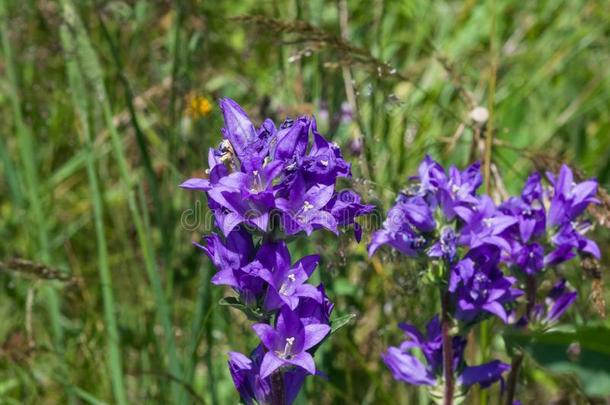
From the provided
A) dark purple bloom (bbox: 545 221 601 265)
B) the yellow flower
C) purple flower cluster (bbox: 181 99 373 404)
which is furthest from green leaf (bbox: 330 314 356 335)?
the yellow flower

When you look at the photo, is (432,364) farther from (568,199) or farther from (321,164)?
(321,164)

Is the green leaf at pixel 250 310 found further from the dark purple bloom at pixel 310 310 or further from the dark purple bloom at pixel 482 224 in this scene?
the dark purple bloom at pixel 482 224

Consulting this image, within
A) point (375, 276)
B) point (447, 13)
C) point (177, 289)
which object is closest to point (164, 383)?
point (177, 289)

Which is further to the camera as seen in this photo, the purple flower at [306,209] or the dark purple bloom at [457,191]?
the dark purple bloom at [457,191]

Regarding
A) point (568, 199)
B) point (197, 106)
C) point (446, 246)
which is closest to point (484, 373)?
point (446, 246)

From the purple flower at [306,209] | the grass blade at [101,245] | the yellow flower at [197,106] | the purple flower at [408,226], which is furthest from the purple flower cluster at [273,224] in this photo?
the yellow flower at [197,106]

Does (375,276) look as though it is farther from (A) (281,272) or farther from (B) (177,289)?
(A) (281,272)
